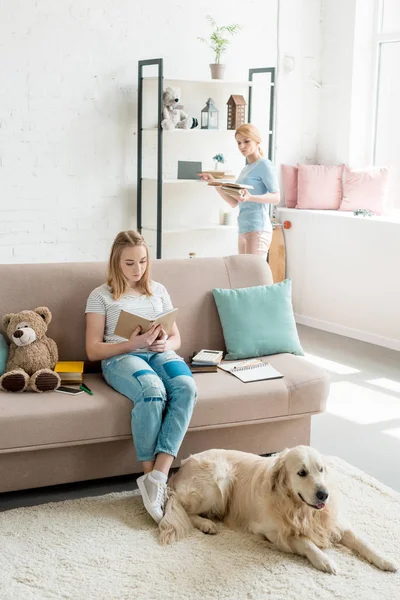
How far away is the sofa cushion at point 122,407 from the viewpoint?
8.87 feet

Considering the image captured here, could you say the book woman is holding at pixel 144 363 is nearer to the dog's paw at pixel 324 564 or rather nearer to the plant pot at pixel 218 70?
the dog's paw at pixel 324 564

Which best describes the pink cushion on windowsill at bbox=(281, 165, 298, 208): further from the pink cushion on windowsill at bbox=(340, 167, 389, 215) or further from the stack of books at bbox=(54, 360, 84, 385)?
the stack of books at bbox=(54, 360, 84, 385)

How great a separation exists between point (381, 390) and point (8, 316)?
2102 millimetres

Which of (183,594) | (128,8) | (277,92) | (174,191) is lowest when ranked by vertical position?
(183,594)

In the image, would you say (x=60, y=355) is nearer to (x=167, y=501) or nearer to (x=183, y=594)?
(x=167, y=501)

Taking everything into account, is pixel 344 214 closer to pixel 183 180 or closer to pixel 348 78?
pixel 348 78

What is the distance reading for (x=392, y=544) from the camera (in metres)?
2.58

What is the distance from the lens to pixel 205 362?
323 cm

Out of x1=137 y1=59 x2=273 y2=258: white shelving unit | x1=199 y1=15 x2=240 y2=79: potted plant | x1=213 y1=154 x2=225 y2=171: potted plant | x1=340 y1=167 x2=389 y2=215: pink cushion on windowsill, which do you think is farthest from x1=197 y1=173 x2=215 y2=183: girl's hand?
x1=340 y1=167 x2=389 y2=215: pink cushion on windowsill

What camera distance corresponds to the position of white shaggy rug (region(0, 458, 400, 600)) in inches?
89.5

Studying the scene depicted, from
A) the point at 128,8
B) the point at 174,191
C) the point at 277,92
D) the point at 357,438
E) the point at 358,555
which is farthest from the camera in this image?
the point at 277,92

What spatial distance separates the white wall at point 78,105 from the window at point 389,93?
909mm

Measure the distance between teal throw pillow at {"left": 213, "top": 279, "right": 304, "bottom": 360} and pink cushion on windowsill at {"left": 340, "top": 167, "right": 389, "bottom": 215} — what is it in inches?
89.7

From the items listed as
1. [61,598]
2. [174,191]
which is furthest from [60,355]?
[174,191]
